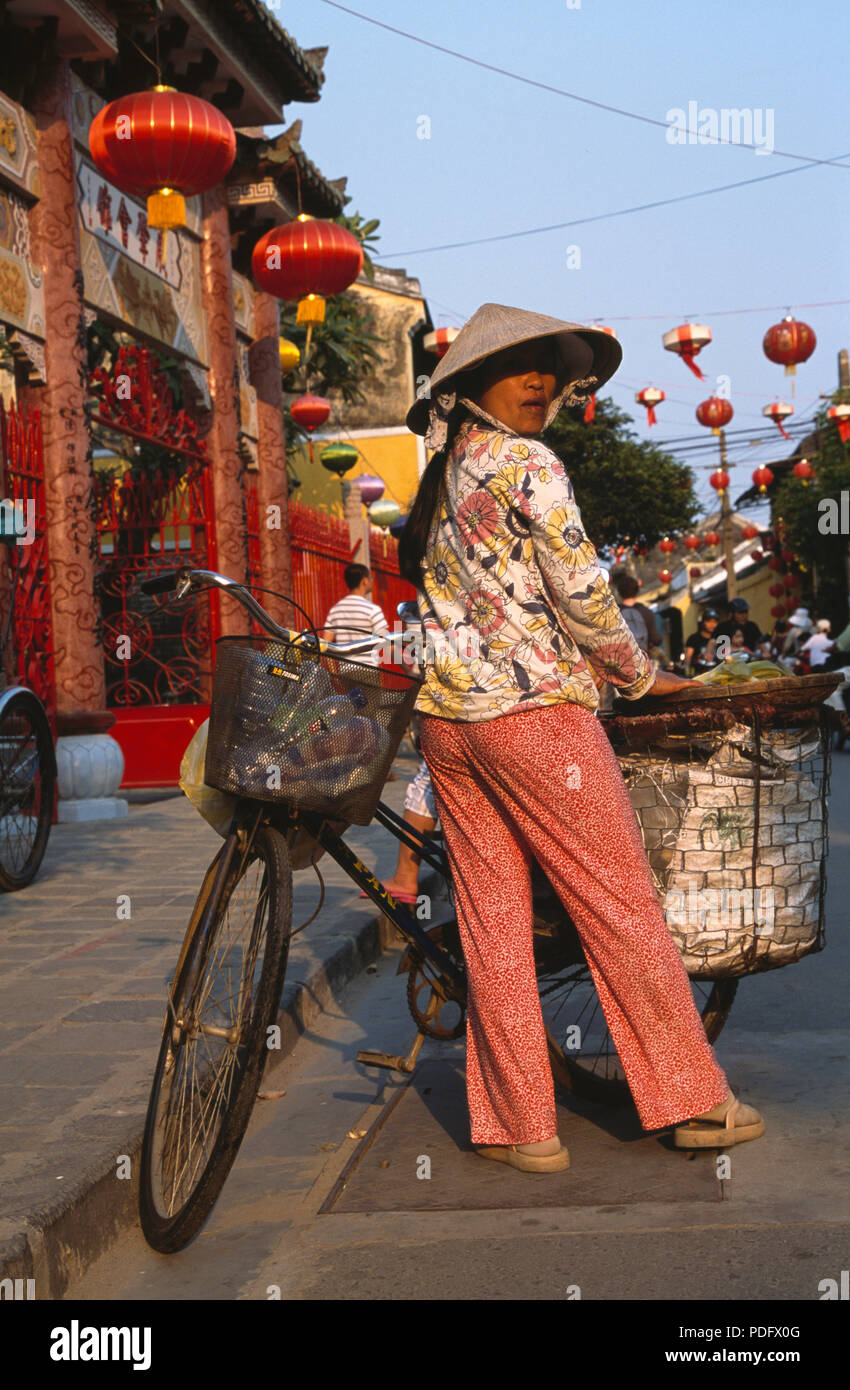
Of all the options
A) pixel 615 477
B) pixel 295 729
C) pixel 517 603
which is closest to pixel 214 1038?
pixel 295 729

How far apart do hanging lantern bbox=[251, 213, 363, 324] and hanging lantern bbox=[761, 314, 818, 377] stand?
689cm

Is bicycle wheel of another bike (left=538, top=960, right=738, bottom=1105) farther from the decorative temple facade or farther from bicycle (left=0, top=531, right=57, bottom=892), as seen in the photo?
the decorative temple facade

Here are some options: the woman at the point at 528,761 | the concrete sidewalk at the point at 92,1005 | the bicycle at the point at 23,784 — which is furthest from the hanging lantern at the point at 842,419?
the woman at the point at 528,761

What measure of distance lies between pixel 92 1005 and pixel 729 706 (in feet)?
7.73

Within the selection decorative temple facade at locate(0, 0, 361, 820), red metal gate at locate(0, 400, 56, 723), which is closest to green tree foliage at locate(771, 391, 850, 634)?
decorative temple facade at locate(0, 0, 361, 820)

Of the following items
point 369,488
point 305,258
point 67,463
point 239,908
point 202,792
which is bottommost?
point 239,908

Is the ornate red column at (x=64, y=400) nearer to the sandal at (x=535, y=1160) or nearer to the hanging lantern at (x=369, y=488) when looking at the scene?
the sandal at (x=535, y=1160)

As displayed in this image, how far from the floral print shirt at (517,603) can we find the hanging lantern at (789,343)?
1393 centimetres

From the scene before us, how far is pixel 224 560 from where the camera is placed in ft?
41.2

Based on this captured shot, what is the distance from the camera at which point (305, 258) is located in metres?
10.8

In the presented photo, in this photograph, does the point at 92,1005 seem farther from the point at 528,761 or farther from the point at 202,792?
the point at 528,761

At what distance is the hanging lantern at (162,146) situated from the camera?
327 inches
